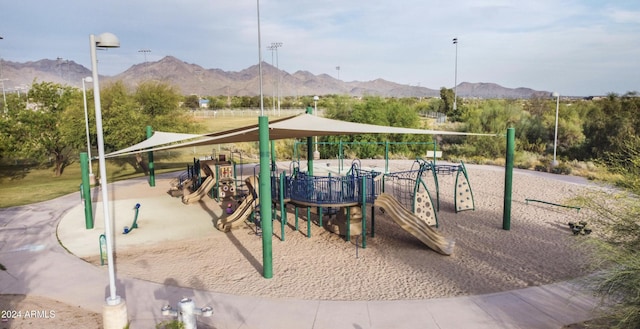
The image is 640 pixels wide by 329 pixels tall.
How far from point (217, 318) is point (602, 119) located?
33357 millimetres

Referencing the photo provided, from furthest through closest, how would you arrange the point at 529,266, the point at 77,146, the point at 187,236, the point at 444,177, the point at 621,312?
the point at 77,146
the point at 444,177
the point at 187,236
the point at 529,266
the point at 621,312

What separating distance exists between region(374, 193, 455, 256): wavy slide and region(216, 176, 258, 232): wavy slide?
149 inches

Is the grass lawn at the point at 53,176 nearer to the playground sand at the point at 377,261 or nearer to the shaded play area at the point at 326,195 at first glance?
the playground sand at the point at 377,261

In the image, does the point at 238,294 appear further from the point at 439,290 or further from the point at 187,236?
the point at 187,236

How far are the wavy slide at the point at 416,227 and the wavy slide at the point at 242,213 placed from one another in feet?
12.4

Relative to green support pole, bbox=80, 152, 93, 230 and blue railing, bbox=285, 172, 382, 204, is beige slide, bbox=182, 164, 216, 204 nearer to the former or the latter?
green support pole, bbox=80, 152, 93, 230

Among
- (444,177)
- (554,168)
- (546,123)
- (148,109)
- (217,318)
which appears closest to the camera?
(217,318)

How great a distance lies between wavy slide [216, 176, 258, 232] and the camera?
40.4 feet

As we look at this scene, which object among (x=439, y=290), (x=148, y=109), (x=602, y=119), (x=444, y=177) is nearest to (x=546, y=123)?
(x=602, y=119)

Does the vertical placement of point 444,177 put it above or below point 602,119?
below

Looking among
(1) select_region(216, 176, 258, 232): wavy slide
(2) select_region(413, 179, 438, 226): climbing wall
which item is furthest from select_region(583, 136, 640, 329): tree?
(1) select_region(216, 176, 258, 232): wavy slide

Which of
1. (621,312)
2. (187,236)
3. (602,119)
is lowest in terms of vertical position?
(187,236)

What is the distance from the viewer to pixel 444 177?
21125mm

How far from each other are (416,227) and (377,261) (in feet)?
4.52
